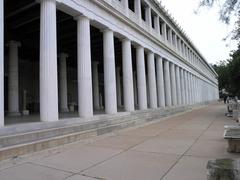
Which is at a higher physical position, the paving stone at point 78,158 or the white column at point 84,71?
the white column at point 84,71

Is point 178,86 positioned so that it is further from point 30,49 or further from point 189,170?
point 189,170

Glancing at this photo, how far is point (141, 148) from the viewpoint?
8.79 m

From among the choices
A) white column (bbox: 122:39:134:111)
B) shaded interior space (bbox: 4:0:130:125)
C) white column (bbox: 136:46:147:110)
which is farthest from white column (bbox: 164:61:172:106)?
white column (bbox: 122:39:134:111)

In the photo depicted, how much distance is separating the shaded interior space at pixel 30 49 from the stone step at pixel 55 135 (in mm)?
2347

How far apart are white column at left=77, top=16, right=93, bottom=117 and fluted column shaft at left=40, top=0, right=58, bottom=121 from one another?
2240 millimetres

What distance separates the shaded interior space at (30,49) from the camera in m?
13.7

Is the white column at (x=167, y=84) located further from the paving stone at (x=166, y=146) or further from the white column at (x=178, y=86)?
the paving stone at (x=166, y=146)

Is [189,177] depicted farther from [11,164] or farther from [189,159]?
[11,164]

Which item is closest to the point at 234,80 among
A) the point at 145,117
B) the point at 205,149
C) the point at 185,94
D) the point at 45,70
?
the point at 185,94

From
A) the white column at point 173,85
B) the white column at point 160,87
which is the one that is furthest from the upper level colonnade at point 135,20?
the white column at point 160,87

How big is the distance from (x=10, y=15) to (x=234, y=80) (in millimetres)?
23356

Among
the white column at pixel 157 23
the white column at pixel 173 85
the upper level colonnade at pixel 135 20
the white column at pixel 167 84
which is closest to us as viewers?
the upper level colonnade at pixel 135 20

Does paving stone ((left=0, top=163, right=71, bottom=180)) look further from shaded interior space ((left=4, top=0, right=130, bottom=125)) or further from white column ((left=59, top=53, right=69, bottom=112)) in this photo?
white column ((left=59, top=53, right=69, bottom=112))

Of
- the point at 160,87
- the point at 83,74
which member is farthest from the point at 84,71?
the point at 160,87
